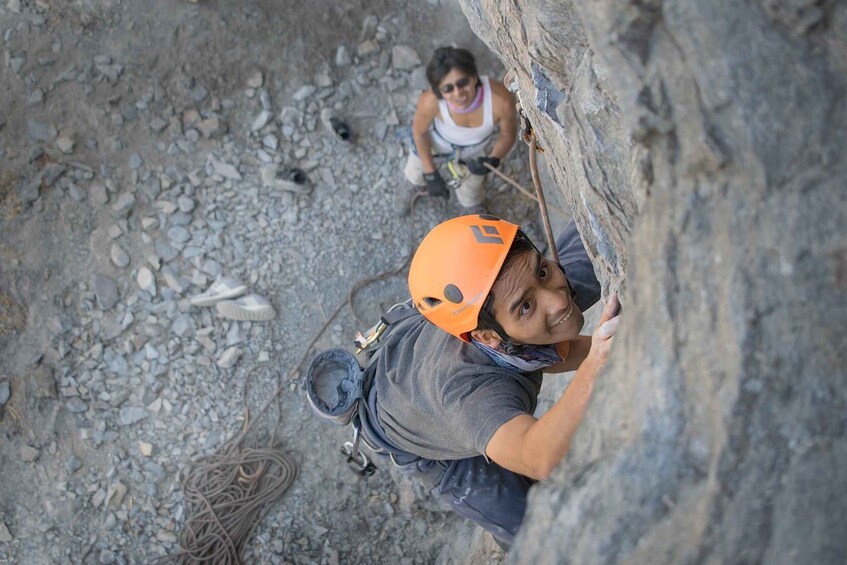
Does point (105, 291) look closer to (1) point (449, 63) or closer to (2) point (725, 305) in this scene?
(1) point (449, 63)

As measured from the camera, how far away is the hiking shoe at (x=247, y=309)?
6.80 meters

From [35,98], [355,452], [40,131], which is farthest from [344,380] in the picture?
[35,98]

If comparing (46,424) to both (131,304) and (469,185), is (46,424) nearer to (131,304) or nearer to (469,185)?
(131,304)

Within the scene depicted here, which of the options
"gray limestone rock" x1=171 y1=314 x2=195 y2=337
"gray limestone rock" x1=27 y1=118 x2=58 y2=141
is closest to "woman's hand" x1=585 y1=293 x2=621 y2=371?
"gray limestone rock" x1=171 y1=314 x2=195 y2=337

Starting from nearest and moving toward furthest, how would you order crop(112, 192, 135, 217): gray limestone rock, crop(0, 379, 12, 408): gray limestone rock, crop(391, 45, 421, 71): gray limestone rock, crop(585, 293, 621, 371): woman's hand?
crop(585, 293, 621, 371): woman's hand
crop(0, 379, 12, 408): gray limestone rock
crop(112, 192, 135, 217): gray limestone rock
crop(391, 45, 421, 71): gray limestone rock

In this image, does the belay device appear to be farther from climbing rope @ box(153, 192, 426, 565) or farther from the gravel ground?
climbing rope @ box(153, 192, 426, 565)

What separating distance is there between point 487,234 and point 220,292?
4.35 metres

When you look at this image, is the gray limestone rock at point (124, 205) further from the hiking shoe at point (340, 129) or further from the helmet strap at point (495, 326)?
the helmet strap at point (495, 326)

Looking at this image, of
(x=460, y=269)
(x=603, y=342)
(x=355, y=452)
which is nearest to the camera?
(x=603, y=342)

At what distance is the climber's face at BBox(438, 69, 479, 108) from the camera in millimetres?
6066

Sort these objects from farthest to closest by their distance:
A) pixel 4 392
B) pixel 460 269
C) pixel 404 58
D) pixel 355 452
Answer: pixel 404 58 < pixel 4 392 < pixel 355 452 < pixel 460 269

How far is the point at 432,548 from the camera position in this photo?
5.98m

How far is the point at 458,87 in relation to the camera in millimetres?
6109

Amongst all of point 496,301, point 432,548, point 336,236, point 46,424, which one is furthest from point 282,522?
point 496,301
